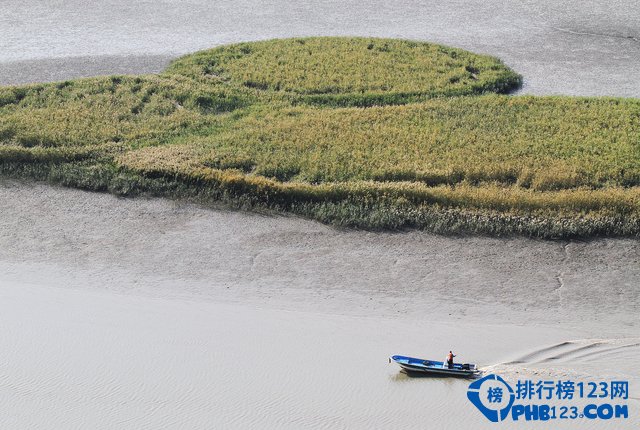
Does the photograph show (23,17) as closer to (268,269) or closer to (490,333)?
(268,269)

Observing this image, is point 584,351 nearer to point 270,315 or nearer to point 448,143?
point 270,315

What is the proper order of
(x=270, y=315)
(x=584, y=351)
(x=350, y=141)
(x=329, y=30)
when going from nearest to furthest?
(x=584, y=351)
(x=270, y=315)
(x=350, y=141)
(x=329, y=30)

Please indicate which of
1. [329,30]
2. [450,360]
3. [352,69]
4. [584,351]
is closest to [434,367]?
[450,360]

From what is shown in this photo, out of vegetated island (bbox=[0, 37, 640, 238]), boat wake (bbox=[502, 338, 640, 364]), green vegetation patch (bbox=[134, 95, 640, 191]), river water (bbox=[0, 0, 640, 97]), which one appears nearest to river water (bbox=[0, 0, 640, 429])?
boat wake (bbox=[502, 338, 640, 364])

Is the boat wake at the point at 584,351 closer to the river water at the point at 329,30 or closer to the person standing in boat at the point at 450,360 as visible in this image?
the person standing in boat at the point at 450,360

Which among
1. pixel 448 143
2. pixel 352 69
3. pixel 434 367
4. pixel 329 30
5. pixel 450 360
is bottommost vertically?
pixel 434 367

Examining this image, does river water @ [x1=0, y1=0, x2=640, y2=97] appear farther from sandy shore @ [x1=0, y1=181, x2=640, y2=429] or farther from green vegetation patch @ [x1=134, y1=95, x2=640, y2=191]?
sandy shore @ [x1=0, y1=181, x2=640, y2=429]

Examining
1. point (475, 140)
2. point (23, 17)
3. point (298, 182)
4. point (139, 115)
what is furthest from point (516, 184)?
point (23, 17)
